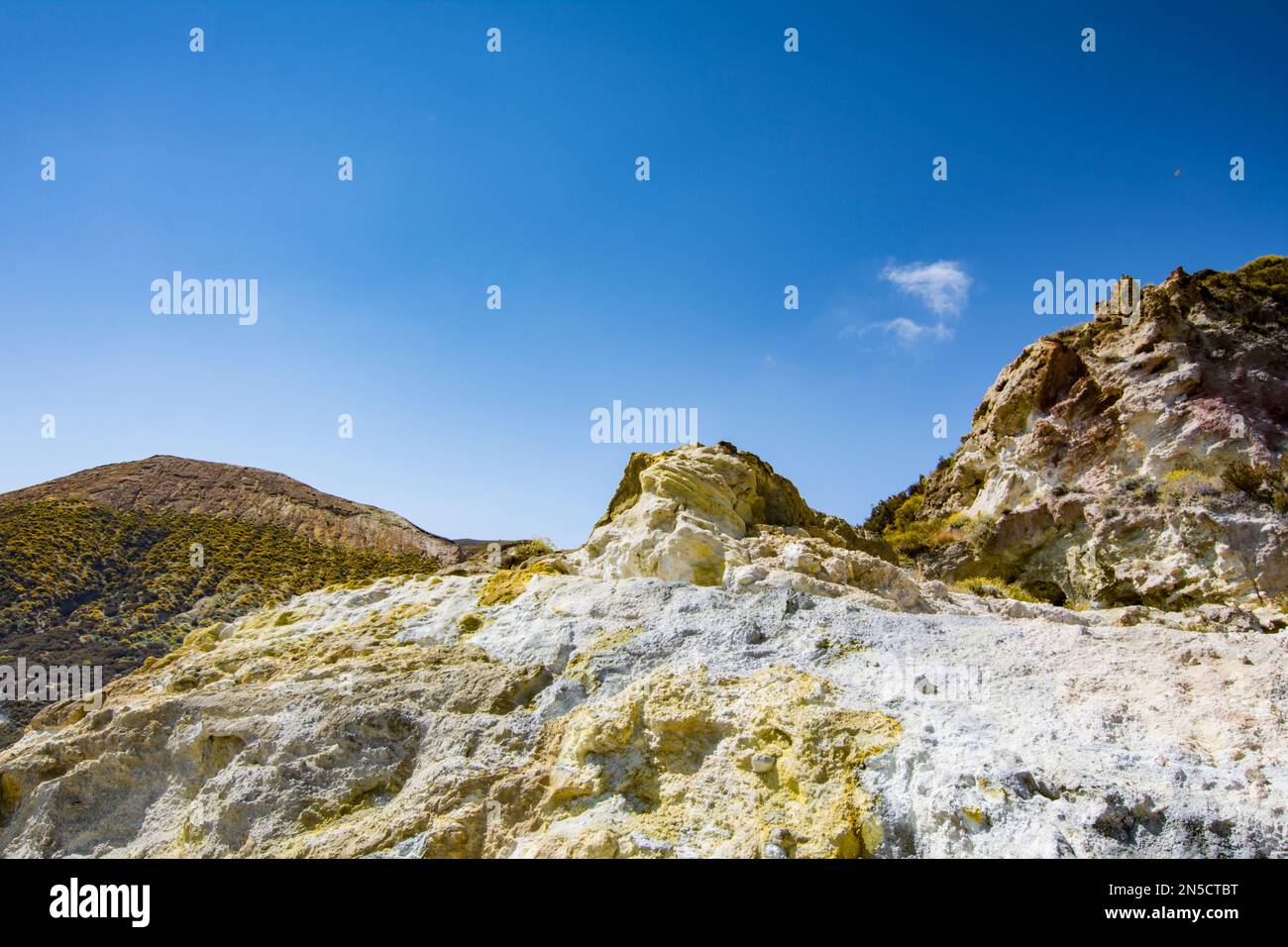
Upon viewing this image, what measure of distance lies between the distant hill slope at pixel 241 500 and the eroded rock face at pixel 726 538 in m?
22.1

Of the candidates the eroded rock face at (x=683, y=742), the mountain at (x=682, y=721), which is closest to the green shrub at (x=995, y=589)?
the mountain at (x=682, y=721)

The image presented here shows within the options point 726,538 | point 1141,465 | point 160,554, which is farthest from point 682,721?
point 160,554

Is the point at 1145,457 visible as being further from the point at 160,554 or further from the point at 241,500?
the point at 241,500

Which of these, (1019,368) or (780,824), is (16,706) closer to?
(780,824)

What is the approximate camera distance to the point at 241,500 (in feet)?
117

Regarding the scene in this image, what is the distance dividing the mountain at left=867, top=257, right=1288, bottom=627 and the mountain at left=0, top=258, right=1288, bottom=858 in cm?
157

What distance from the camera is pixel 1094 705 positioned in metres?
4.61

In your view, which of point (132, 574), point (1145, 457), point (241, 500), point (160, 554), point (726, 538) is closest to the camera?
point (726, 538)

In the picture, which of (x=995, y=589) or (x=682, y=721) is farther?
(x=995, y=589)

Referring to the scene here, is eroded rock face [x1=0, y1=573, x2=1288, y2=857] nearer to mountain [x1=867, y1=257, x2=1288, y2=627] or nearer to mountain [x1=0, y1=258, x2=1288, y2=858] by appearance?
mountain [x1=0, y1=258, x2=1288, y2=858]

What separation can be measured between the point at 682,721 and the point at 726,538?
380 centimetres

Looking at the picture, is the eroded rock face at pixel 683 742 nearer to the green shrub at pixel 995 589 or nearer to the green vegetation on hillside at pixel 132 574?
the green shrub at pixel 995 589

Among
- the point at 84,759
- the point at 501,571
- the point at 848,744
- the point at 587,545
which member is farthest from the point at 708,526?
the point at 84,759

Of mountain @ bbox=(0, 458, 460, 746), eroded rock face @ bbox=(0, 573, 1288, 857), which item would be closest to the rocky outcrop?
eroded rock face @ bbox=(0, 573, 1288, 857)
